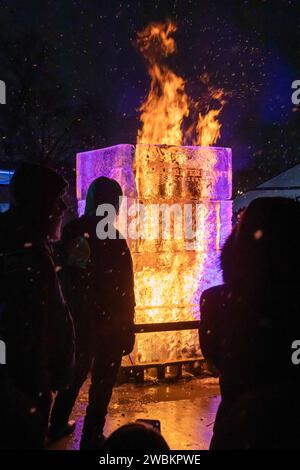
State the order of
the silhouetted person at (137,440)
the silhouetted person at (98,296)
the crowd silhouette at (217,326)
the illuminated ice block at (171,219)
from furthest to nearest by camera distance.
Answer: the illuminated ice block at (171,219) < the silhouetted person at (98,296) < the silhouetted person at (137,440) < the crowd silhouette at (217,326)

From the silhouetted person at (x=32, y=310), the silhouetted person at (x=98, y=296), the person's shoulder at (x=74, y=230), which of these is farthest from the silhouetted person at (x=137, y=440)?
the person's shoulder at (x=74, y=230)

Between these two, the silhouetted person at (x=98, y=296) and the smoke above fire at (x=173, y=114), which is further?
the smoke above fire at (x=173, y=114)

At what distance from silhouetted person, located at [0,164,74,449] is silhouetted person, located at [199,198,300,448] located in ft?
2.92

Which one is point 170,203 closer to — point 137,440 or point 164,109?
point 164,109

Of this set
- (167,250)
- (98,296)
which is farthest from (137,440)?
(167,250)

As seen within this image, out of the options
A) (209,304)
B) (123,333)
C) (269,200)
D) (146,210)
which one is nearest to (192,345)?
(146,210)

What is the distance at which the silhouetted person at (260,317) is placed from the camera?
1.94 meters

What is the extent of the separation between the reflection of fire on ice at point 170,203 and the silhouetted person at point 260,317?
3.79m

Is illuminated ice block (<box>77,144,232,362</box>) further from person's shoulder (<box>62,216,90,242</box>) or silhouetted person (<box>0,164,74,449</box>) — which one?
→ silhouetted person (<box>0,164,74,449</box>)

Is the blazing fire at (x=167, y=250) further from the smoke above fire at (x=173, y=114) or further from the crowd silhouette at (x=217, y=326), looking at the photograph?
the crowd silhouette at (x=217, y=326)

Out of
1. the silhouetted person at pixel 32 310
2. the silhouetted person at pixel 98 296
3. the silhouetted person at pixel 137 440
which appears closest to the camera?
the silhouetted person at pixel 137 440

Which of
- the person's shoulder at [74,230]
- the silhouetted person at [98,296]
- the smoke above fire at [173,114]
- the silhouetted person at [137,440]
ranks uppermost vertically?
the smoke above fire at [173,114]

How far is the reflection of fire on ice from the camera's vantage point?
5941mm
